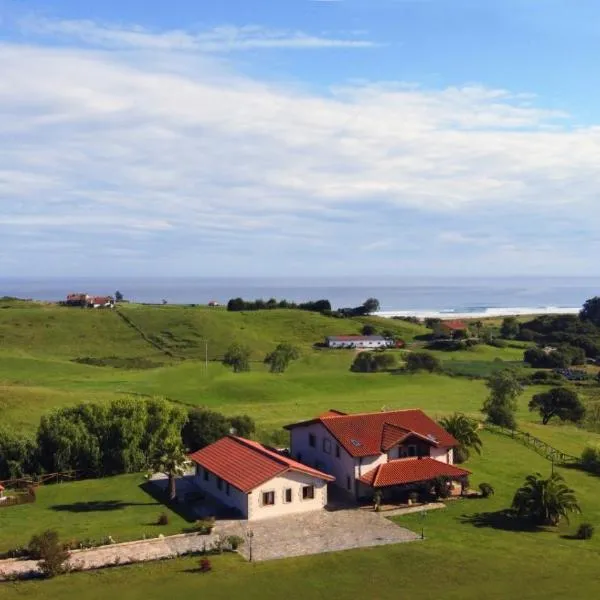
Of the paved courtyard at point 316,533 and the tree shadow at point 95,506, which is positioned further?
the tree shadow at point 95,506

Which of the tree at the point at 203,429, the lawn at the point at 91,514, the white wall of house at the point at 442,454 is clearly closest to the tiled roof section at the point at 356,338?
the tree at the point at 203,429

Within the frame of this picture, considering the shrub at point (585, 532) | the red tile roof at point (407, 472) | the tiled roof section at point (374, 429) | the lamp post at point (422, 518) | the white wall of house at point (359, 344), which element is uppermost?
the white wall of house at point (359, 344)

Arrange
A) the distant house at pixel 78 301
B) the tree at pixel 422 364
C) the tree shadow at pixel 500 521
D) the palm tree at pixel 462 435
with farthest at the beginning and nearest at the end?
the distant house at pixel 78 301, the tree at pixel 422 364, the palm tree at pixel 462 435, the tree shadow at pixel 500 521

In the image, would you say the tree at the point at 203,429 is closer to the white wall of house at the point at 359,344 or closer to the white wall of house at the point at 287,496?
the white wall of house at the point at 287,496

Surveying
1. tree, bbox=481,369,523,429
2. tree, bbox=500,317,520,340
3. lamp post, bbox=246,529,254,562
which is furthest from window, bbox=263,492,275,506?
tree, bbox=500,317,520,340

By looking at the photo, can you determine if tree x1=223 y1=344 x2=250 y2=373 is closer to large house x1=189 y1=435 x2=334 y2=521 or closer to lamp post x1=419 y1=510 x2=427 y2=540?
large house x1=189 y1=435 x2=334 y2=521
